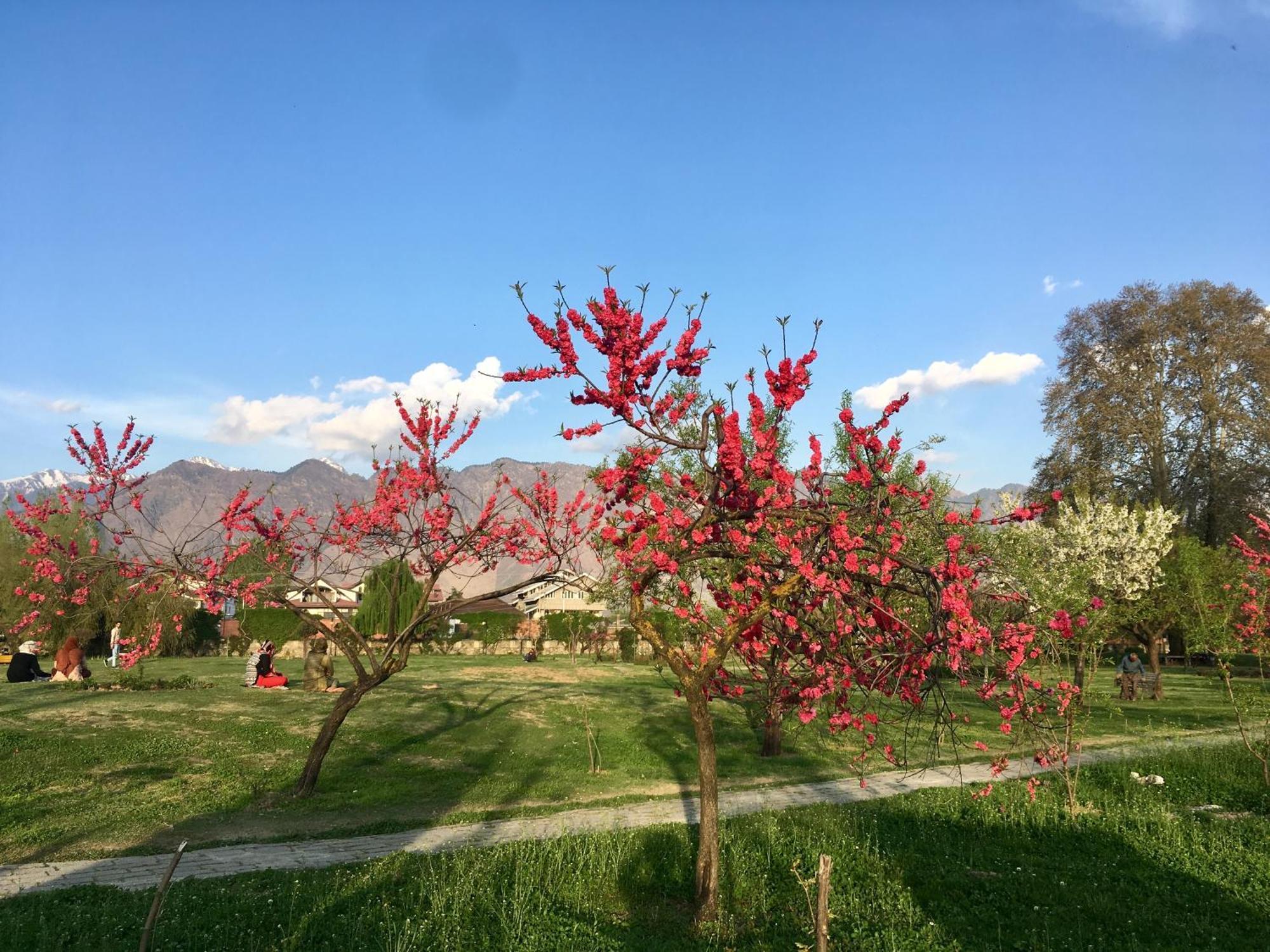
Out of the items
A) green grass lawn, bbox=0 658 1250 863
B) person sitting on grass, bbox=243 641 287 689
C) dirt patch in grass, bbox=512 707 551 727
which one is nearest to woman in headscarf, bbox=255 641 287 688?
person sitting on grass, bbox=243 641 287 689

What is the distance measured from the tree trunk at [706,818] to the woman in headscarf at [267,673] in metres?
18.0

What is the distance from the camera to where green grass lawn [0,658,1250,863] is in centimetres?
1095

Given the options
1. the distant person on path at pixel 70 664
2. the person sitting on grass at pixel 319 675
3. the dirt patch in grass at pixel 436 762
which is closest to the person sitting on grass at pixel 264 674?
the person sitting on grass at pixel 319 675

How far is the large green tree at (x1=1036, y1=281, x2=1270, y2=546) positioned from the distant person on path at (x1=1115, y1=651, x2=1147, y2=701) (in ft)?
41.7

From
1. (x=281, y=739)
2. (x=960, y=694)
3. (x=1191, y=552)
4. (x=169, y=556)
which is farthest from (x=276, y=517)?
(x=1191, y=552)

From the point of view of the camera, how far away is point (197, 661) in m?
34.3

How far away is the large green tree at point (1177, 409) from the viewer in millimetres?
37844

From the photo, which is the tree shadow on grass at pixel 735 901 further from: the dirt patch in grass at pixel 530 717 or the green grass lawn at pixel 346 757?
the dirt patch in grass at pixel 530 717

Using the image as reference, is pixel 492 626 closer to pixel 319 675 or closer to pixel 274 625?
pixel 274 625

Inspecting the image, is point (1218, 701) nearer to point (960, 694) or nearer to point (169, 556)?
point (960, 694)

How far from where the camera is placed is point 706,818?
25.1 feet

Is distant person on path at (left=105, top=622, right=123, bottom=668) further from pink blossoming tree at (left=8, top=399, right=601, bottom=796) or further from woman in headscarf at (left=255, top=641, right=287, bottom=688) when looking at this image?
pink blossoming tree at (left=8, top=399, right=601, bottom=796)

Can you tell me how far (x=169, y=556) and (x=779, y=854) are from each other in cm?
1021

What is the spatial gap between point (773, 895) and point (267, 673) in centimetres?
1895
